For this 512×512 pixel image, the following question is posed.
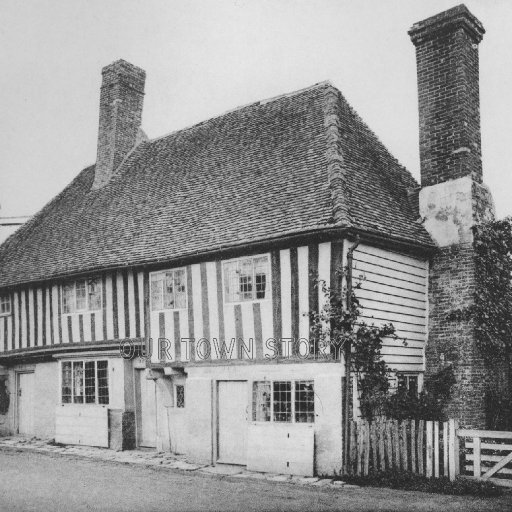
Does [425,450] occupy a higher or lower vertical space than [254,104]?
lower

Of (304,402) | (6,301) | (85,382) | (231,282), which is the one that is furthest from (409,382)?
(6,301)

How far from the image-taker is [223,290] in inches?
562

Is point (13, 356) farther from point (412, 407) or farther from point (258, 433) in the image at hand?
point (412, 407)

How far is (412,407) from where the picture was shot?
41.4 ft

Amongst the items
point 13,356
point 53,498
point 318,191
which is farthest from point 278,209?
point 13,356

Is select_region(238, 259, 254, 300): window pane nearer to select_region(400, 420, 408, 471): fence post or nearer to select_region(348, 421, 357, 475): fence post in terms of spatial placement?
select_region(348, 421, 357, 475): fence post

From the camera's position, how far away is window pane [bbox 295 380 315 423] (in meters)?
12.7

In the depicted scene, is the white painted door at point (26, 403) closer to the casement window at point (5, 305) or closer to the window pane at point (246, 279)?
the casement window at point (5, 305)

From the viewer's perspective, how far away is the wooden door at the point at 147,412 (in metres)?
16.1

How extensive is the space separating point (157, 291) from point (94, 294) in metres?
2.47

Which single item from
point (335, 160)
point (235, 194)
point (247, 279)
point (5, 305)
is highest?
point (335, 160)

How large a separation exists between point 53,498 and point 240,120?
11.6m

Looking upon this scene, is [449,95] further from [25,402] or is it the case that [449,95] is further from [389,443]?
[25,402]

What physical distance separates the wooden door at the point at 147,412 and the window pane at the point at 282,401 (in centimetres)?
420
